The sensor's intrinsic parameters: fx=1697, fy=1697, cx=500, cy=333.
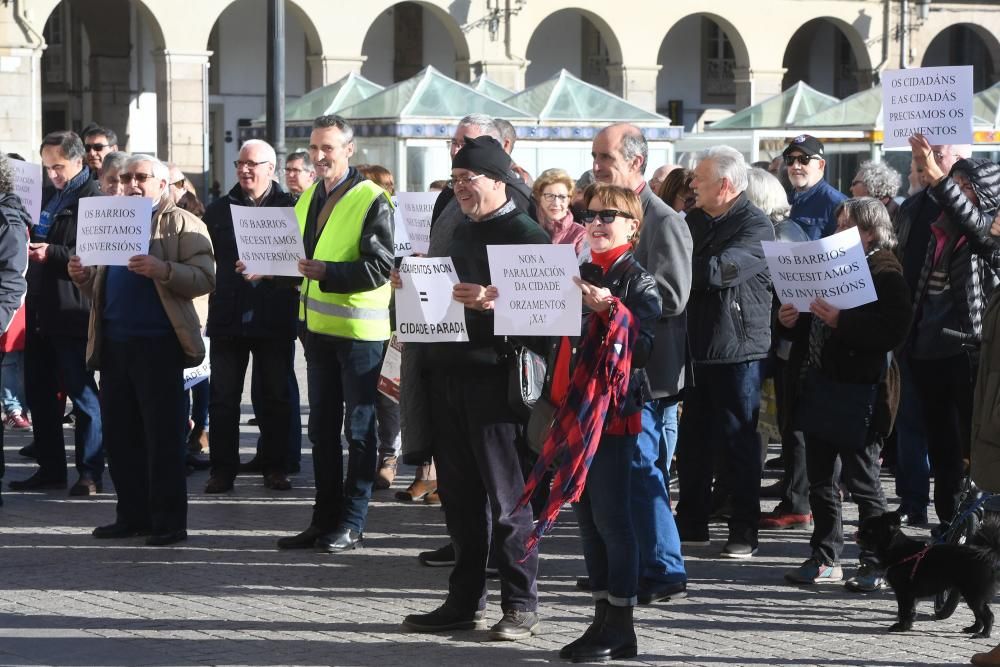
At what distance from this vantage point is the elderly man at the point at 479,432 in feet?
21.6

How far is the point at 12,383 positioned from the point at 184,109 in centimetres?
1908

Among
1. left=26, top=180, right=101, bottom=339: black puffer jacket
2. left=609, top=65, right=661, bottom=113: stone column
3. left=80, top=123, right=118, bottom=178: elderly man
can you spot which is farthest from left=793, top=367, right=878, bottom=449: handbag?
left=609, top=65, right=661, bottom=113: stone column

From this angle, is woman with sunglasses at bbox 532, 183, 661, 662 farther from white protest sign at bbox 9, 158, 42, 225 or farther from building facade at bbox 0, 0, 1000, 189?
building facade at bbox 0, 0, 1000, 189

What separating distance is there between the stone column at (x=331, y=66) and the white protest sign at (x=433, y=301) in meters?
27.5

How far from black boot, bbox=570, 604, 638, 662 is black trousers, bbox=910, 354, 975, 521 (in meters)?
2.98

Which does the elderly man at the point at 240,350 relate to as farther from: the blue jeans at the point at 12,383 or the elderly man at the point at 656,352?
the elderly man at the point at 656,352

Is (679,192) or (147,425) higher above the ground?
(679,192)

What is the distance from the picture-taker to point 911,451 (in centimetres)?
910

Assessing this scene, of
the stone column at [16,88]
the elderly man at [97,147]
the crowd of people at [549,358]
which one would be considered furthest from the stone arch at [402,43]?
the crowd of people at [549,358]

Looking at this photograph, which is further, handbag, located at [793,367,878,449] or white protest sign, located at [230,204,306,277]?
white protest sign, located at [230,204,306,277]

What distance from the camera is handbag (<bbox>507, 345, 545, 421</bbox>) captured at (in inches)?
255

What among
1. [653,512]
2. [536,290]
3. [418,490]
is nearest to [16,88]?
[418,490]

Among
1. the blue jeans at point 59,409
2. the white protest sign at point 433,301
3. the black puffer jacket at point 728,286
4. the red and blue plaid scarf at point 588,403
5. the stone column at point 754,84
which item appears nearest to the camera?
the red and blue plaid scarf at point 588,403

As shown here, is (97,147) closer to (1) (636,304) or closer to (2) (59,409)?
(2) (59,409)
